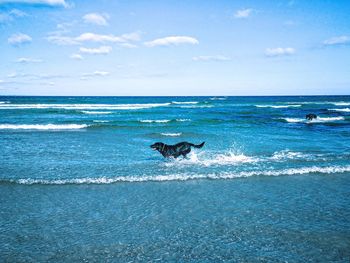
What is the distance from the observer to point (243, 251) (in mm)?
5227

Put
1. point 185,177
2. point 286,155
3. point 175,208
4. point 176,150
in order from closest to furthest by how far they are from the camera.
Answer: point 175,208
point 185,177
point 176,150
point 286,155

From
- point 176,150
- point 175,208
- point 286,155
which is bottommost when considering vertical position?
point 175,208

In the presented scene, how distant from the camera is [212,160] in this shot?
12.1 m

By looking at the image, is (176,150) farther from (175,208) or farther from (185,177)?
(175,208)

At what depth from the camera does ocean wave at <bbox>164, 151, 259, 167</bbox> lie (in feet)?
38.0

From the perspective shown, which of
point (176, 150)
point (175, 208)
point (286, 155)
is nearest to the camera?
point (175, 208)

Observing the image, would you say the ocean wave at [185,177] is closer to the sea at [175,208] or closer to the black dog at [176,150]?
the sea at [175,208]

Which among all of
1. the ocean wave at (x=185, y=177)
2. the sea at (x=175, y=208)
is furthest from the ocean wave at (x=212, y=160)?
the ocean wave at (x=185, y=177)

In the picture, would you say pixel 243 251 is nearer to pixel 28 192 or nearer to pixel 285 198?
pixel 285 198

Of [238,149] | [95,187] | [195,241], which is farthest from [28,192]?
[238,149]

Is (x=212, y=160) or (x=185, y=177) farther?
(x=212, y=160)

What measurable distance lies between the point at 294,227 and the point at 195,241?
198cm

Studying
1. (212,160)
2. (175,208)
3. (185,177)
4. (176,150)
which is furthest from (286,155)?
(175,208)

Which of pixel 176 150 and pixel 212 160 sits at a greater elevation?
pixel 176 150
